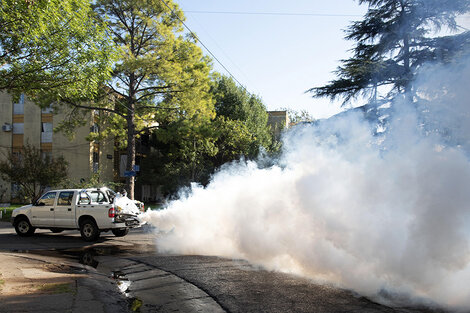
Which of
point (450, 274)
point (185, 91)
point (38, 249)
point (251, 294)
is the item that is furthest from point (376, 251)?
point (185, 91)

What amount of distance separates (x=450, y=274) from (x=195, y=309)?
145 inches

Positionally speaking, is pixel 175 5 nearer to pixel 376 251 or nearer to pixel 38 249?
pixel 38 249

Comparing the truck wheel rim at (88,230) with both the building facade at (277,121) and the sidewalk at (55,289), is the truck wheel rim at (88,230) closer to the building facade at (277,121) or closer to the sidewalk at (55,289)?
the sidewalk at (55,289)

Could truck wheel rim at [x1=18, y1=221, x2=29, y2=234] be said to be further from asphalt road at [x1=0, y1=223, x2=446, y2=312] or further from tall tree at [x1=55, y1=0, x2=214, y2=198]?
tall tree at [x1=55, y1=0, x2=214, y2=198]

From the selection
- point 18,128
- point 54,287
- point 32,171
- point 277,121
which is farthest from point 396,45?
point 18,128

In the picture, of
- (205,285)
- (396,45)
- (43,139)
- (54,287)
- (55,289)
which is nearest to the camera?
(55,289)

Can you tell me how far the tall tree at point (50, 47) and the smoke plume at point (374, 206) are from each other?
4.88 meters

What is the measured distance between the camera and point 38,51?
28.3 ft

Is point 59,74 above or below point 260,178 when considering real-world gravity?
above

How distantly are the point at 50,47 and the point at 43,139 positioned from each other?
96.1ft

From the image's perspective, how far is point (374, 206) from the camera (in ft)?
21.0

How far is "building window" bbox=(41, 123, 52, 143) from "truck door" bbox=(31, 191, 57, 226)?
23945 mm

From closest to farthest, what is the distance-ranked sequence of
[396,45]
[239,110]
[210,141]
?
1. [396,45]
2. [210,141]
3. [239,110]

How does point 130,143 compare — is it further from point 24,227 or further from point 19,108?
point 19,108
